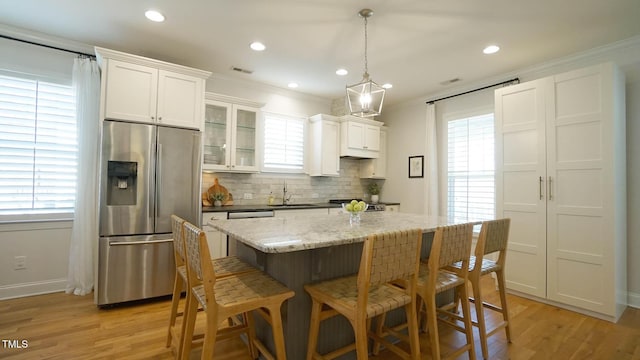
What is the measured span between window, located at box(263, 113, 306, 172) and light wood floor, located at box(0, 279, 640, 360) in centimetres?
Result: 238

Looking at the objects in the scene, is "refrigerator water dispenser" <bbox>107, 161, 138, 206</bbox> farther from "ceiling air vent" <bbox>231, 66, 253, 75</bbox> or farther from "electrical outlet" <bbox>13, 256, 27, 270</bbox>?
"ceiling air vent" <bbox>231, 66, 253, 75</bbox>

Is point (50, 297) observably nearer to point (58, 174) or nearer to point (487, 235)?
point (58, 174)

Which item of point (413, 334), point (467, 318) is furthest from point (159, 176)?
point (467, 318)

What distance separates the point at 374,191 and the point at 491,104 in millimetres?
2344

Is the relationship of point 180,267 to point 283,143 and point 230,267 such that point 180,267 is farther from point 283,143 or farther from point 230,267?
point 283,143

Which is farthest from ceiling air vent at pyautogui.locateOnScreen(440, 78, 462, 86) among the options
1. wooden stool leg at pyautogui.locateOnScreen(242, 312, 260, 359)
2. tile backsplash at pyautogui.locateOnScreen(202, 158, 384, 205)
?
wooden stool leg at pyautogui.locateOnScreen(242, 312, 260, 359)

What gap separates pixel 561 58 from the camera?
3422mm

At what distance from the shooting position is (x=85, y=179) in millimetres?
3186

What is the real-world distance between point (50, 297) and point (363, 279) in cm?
350

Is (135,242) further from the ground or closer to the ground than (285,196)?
closer to the ground

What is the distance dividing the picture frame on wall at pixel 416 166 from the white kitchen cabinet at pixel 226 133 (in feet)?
8.66

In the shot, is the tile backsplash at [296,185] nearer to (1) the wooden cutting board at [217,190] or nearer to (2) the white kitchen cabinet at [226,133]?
(1) the wooden cutting board at [217,190]

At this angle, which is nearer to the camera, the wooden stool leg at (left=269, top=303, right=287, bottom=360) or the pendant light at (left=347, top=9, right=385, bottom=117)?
the wooden stool leg at (left=269, top=303, right=287, bottom=360)

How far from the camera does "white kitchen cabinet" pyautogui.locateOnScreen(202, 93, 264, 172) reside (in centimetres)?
386
